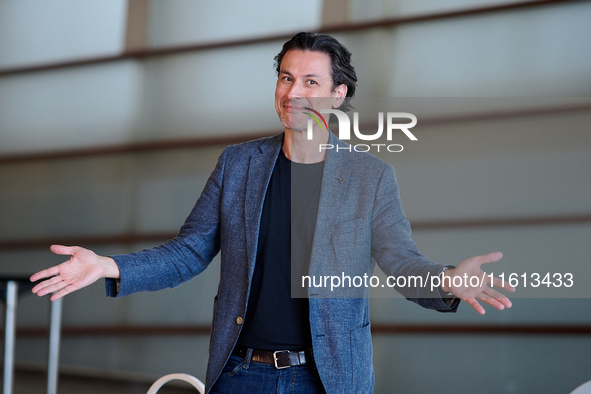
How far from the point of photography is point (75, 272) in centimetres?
144

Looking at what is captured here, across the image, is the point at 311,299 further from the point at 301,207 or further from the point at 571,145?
the point at 571,145

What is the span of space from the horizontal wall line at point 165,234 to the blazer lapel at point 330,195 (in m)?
0.84

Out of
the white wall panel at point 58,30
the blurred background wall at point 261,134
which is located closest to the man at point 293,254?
the blurred background wall at point 261,134

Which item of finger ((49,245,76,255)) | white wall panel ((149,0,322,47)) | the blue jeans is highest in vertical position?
white wall panel ((149,0,322,47))

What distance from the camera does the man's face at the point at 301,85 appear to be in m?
1.60

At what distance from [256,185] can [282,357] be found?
50 centimetres

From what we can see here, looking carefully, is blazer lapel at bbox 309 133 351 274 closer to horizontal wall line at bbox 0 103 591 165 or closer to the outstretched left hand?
the outstretched left hand

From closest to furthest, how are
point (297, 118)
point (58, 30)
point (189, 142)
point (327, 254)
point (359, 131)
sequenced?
point (327, 254) < point (297, 118) < point (359, 131) < point (189, 142) < point (58, 30)

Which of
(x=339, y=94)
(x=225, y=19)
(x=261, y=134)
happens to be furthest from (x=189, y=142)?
(x=339, y=94)

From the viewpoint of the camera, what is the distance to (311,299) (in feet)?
4.67

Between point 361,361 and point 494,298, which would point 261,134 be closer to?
point 361,361

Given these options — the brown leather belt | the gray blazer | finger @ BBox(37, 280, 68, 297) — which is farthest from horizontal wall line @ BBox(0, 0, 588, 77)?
finger @ BBox(37, 280, 68, 297)

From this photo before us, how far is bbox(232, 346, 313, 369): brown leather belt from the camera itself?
4.60ft

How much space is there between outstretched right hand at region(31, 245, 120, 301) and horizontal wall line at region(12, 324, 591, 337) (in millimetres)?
1875
